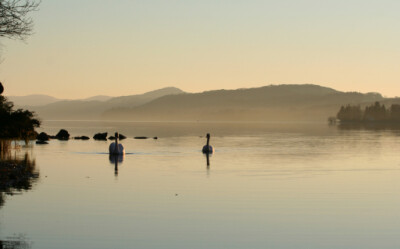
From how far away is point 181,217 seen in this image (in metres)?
22.9

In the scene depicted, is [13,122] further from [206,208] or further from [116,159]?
[206,208]

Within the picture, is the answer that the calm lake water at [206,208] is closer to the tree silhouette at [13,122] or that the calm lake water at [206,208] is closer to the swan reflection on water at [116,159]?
the swan reflection on water at [116,159]

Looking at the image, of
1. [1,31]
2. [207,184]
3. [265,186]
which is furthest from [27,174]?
[265,186]

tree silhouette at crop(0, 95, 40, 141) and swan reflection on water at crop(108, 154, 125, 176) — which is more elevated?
tree silhouette at crop(0, 95, 40, 141)

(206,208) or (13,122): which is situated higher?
(13,122)

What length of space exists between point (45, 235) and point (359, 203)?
542 inches

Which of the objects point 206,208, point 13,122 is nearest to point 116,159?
point 13,122

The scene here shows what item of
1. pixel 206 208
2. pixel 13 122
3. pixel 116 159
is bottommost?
pixel 206 208

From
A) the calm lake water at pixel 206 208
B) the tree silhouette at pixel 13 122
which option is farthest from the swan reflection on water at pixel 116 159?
the tree silhouette at pixel 13 122

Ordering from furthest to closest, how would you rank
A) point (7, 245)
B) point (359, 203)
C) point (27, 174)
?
point (27, 174)
point (359, 203)
point (7, 245)

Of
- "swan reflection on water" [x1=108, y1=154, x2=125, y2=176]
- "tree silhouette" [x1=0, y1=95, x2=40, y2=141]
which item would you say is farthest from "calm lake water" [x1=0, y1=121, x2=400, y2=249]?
"tree silhouette" [x1=0, y1=95, x2=40, y2=141]

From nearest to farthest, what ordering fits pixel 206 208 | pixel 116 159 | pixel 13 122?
1. pixel 206 208
2. pixel 13 122
3. pixel 116 159

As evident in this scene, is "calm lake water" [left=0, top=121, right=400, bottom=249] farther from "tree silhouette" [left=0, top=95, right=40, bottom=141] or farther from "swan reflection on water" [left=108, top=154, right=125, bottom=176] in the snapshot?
"tree silhouette" [left=0, top=95, right=40, bottom=141]

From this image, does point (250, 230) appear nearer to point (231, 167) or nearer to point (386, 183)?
point (386, 183)
